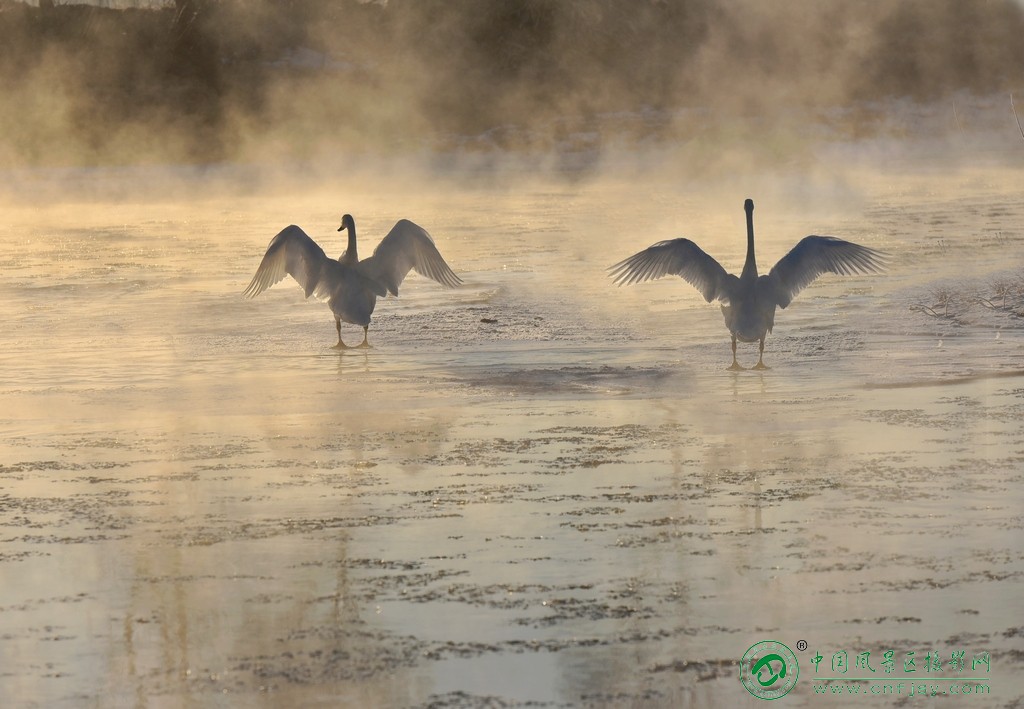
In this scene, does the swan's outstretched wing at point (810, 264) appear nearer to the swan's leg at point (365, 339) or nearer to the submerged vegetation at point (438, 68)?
the swan's leg at point (365, 339)

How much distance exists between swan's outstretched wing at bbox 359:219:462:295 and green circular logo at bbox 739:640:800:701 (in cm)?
712

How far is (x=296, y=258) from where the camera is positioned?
11.9m

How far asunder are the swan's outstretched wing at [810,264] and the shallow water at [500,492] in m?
0.42

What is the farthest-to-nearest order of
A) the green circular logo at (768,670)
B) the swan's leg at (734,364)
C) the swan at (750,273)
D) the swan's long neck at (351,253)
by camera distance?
1. the swan's long neck at (351,253)
2. the swan at (750,273)
3. the swan's leg at (734,364)
4. the green circular logo at (768,670)

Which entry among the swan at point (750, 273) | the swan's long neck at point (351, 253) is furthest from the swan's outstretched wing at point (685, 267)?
the swan's long neck at point (351, 253)

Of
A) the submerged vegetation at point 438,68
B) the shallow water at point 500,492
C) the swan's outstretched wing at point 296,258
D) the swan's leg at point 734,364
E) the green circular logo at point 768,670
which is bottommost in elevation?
the green circular logo at point 768,670

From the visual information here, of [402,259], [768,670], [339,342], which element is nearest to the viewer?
[768,670]

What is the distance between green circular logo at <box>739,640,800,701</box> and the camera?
4.79 metres

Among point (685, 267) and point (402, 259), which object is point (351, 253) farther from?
point (685, 267)

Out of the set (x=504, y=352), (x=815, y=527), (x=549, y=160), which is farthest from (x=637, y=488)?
(x=549, y=160)

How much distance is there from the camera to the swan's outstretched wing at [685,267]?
10.5 meters

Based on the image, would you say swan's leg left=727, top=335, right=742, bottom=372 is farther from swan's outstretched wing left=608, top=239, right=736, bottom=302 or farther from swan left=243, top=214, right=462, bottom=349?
swan left=243, top=214, right=462, bottom=349

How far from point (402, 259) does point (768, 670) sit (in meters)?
7.60

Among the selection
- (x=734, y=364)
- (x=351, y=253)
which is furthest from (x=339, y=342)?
(x=734, y=364)
